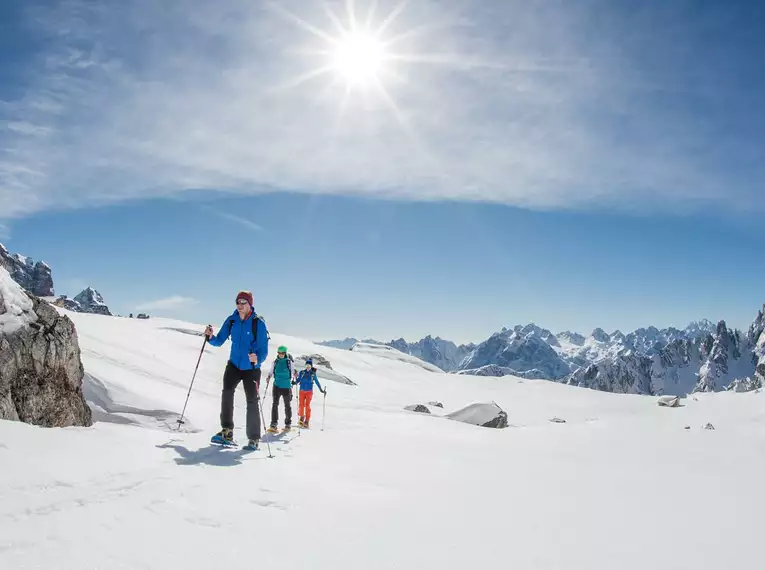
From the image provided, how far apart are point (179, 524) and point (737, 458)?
40.4 ft

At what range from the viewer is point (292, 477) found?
5.97 metres

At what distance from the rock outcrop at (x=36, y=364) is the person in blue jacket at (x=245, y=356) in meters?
2.41

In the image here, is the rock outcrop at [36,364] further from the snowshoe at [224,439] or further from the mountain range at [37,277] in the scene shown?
the mountain range at [37,277]

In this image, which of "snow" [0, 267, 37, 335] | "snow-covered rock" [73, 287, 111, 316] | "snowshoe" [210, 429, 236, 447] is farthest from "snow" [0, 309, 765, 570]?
"snow-covered rock" [73, 287, 111, 316]

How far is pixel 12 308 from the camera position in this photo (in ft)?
24.7

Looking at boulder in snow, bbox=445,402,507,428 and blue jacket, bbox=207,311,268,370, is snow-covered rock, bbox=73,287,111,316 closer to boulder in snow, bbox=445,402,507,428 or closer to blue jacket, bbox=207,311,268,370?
boulder in snow, bbox=445,402,507,428

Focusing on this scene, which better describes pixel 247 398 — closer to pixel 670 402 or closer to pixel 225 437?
pixel 225 437

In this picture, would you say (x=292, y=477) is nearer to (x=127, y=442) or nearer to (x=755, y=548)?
(x=127, y=442)

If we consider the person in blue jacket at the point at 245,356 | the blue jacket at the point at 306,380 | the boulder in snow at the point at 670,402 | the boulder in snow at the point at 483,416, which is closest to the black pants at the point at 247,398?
the person in blue jacket at the point at 245,356

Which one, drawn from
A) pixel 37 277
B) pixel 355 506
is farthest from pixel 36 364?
pixel 37 277

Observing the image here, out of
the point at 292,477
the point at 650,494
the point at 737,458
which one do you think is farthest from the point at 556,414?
the point at 292,477

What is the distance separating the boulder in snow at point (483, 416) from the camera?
22594 millimetres

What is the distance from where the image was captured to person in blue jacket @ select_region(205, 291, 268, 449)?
819 cm

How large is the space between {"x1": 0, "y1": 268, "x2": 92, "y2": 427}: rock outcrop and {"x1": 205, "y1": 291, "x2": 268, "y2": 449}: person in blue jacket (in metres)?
2.41
